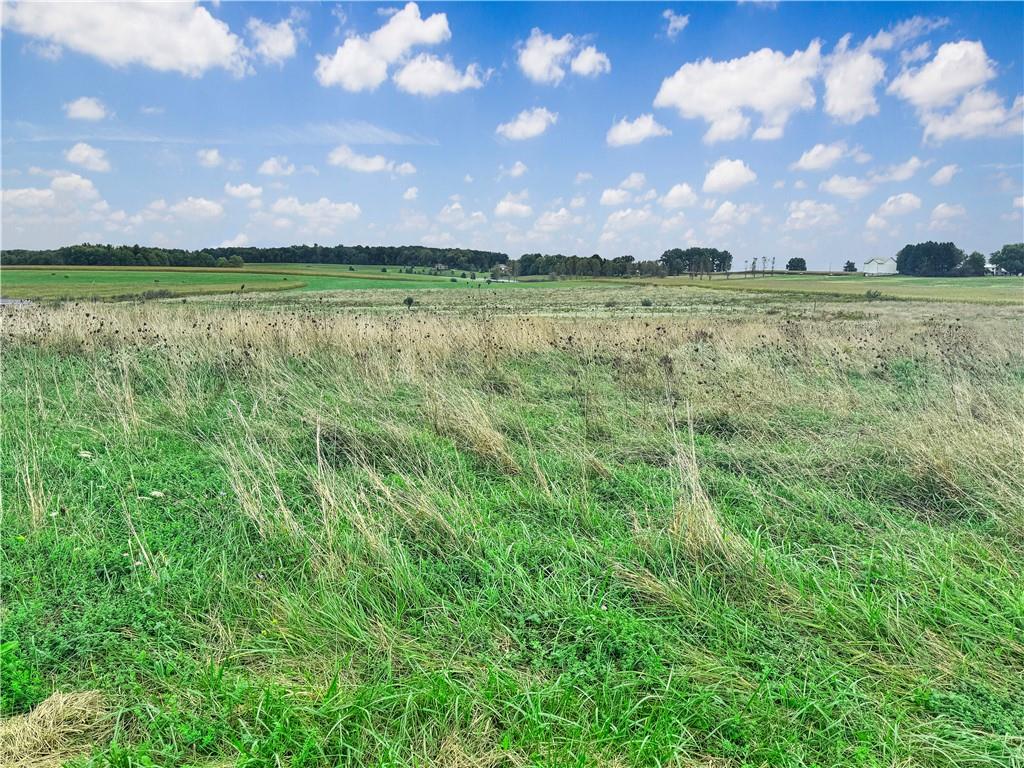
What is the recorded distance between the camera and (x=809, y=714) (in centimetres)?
226

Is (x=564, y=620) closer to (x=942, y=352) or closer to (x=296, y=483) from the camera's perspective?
(x=296, y=483)

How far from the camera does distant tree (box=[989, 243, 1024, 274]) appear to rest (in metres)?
99.1

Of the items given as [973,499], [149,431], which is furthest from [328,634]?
[973,499]

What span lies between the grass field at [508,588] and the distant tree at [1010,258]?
421 feet

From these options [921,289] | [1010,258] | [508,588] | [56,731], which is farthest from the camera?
[1010,258]

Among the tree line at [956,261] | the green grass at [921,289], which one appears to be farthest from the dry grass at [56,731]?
the tree line at [956,261]

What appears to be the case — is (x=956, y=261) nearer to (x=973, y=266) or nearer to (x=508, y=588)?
(x=973, y=266)

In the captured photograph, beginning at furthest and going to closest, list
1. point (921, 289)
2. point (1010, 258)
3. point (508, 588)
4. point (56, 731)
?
point (1010, 258)
point (921, 289)
point (508, 588)
point (56, 731)

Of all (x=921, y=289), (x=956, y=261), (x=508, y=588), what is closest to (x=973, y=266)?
(x=956, y=261)

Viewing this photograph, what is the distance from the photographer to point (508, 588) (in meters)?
3.06

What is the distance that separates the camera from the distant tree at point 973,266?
100 m

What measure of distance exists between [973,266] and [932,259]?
6.40 meters

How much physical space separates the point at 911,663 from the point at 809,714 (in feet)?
2.24

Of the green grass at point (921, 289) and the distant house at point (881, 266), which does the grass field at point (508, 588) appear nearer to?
the green grass at point (921, 289)
